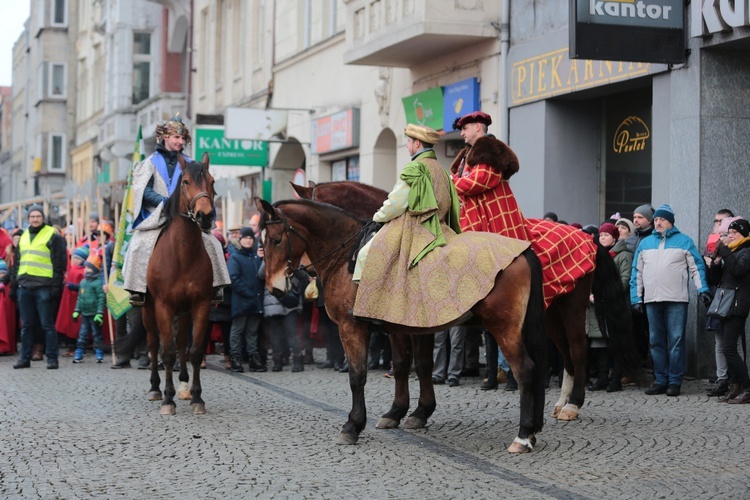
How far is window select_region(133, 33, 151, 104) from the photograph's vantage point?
4472 centimetres

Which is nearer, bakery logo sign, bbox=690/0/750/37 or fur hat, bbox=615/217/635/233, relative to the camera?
bakery logo sign, bbox=690/0/750/37

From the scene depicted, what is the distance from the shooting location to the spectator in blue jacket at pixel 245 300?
1566 cm

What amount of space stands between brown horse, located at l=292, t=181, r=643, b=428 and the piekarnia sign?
3.93 metres

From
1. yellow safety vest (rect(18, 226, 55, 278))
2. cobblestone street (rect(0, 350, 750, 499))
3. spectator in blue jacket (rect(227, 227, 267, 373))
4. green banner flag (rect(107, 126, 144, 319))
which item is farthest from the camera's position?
yellow safety vest (rect(18, 226, 55, 278))

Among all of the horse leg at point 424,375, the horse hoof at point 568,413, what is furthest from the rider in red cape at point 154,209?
the horse hoof at point 568,413

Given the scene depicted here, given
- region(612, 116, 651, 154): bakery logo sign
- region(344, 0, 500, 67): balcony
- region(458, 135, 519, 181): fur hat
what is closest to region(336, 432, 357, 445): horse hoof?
region(458, 135, 519, 181): fur hat

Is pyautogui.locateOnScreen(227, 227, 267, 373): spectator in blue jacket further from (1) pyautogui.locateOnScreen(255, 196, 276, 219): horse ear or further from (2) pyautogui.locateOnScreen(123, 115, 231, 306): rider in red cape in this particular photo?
(1) pyautogui.locateOnScreen(255, 196, 276, 219): horse ear

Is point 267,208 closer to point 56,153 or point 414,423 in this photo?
point 414,423

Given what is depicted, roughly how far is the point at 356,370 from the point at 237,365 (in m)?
6.49

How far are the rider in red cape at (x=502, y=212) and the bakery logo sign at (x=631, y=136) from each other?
6.46 m

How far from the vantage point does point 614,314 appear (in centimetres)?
1077

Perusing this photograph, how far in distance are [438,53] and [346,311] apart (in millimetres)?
11995

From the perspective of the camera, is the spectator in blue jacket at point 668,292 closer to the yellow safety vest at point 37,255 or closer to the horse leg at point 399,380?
the horse leg at point 399,380

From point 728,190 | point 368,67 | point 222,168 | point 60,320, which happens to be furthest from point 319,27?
point 728,190
